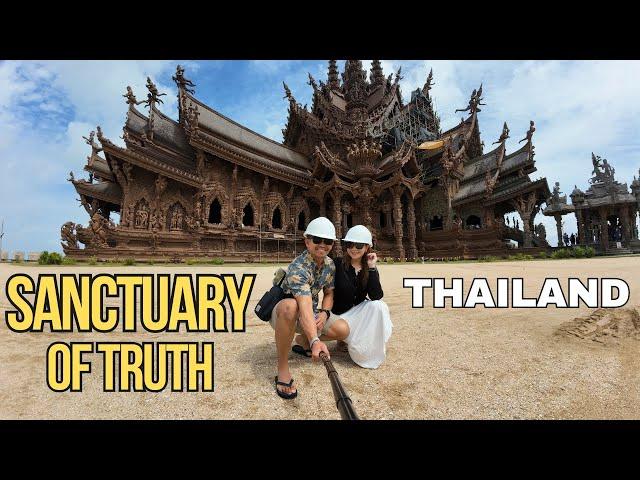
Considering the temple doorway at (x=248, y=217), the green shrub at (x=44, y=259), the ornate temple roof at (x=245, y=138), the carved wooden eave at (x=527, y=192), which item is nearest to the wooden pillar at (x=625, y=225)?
the carved wooden eave at (x=527, y=192)

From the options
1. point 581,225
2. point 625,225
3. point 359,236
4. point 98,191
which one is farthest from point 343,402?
point 625,225

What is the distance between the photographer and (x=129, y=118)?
17.2 meters

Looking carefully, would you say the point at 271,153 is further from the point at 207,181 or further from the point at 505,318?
the point at 505,318

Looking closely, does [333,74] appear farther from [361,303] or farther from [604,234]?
[361,303]

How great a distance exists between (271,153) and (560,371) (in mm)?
21899

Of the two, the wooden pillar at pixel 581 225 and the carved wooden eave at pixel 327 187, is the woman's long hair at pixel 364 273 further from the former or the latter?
the wooden pillar at pixel 581 225

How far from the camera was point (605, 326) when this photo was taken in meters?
3.36

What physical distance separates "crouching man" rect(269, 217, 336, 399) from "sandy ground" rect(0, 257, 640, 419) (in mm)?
248

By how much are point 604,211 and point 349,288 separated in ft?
79.3

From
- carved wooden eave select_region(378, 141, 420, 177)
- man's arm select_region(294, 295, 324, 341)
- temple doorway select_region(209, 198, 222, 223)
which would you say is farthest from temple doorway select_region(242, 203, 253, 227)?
man's arm select_region(294, 295, 324, 341)

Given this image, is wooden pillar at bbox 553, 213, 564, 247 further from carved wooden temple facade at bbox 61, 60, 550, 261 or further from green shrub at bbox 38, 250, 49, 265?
green shrub at bbox 38, 250, 49, 265

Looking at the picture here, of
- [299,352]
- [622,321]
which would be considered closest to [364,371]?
[299,352]

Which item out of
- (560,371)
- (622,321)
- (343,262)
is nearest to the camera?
(560,371)

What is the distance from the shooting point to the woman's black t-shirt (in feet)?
9.17
